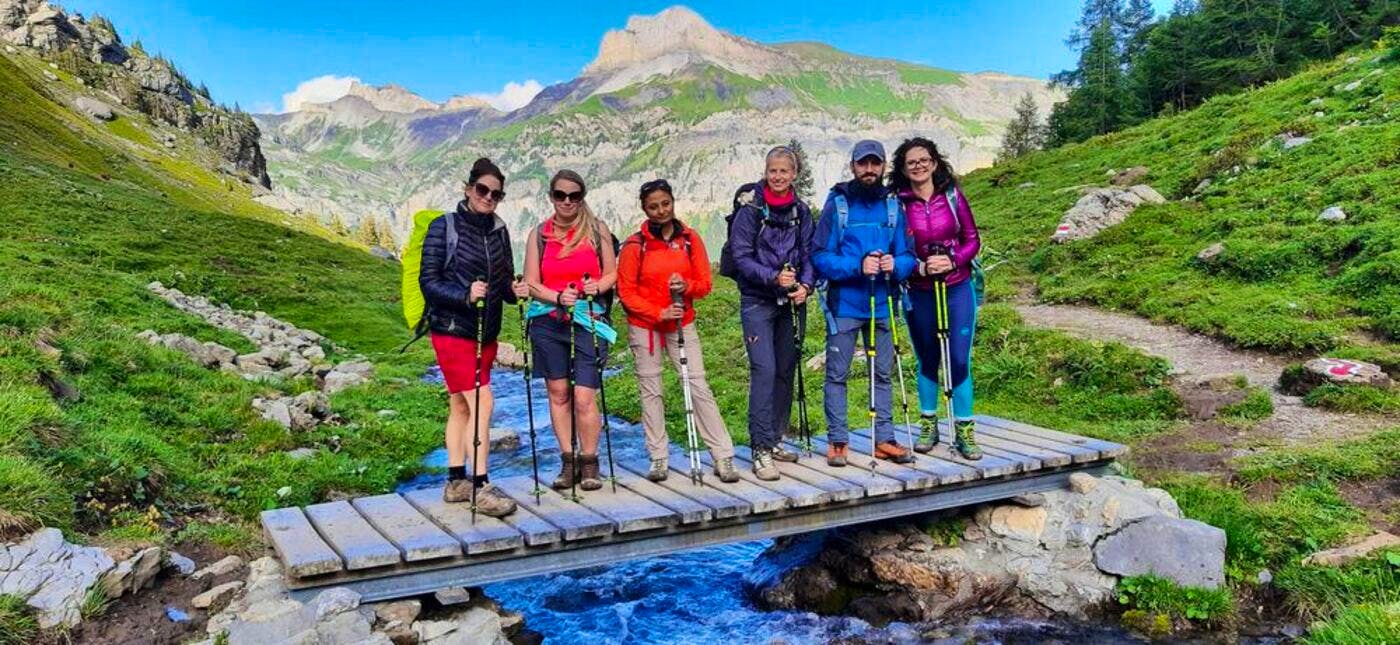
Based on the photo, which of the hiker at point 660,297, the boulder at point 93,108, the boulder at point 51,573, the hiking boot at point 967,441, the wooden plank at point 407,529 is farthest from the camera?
the boulder at point 93,108

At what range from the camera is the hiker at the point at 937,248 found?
898 cm

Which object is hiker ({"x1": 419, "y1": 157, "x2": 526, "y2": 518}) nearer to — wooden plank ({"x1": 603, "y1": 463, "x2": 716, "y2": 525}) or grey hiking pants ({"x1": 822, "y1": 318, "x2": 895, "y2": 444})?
wooden plank ({"x1": 603, "y1": 463, "x2": 716, "y2": 525})

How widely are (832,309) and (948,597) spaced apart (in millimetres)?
3705

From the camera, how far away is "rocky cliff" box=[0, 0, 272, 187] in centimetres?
11925

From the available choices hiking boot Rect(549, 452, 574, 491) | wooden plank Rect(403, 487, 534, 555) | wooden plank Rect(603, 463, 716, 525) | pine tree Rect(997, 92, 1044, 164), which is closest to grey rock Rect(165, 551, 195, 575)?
wooden plank Rect(403, 487, 534, 555)

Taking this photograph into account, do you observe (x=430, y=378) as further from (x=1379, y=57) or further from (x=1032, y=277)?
(x=1379, y=57)

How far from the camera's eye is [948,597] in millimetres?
9203

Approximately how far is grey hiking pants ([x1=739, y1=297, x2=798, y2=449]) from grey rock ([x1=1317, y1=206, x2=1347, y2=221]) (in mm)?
17939

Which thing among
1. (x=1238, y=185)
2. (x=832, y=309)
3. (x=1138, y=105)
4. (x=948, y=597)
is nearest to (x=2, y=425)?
(x=832, y=309)

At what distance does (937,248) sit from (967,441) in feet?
8.26

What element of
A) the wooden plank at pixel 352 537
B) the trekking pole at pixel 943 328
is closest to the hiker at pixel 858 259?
the trekking pole at pixel 943 328

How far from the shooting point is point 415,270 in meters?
7.79

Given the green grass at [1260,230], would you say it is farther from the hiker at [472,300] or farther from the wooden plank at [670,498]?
the hiker at [472,300]

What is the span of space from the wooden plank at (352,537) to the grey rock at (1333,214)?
22808 millimetres
